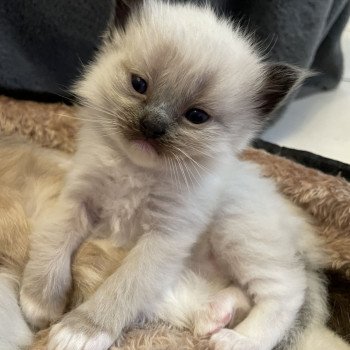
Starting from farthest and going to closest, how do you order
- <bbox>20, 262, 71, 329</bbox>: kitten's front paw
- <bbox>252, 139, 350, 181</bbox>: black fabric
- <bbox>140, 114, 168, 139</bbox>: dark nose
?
<bbox>252, 139, 350, 181</bbox>: black fabric → <bbox>20, 262, 71, 329</bbox>: kitten's front paw → <bbox>140, 114, 168, 139</bbox>: dark nose

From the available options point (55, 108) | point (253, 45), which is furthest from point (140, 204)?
point (55, 108)

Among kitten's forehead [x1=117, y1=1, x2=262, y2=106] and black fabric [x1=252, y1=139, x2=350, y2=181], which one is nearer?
kitten's forehead [x1=117, y1=1, x2=262, y2=106]

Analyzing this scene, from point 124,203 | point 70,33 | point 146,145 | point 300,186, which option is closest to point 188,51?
point 146,145

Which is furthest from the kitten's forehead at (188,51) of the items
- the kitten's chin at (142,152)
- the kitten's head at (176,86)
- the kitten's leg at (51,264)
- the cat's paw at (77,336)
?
the cat's paw at (77,336)

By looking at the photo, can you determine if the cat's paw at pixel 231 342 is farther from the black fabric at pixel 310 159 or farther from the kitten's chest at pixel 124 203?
the black fabric at pixel 310 159

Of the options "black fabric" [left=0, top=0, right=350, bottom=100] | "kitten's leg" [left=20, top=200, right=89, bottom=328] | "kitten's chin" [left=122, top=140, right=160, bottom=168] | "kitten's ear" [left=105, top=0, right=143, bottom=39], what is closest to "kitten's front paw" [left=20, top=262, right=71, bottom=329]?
"kitten's leg" [left=20, top=200, right=89, bottom=328]

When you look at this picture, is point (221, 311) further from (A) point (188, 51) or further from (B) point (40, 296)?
(A) point (188, 51)

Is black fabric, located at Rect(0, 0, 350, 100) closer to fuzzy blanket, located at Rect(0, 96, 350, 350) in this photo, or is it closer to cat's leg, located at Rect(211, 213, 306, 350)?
fuzzy blanket, located at Rect(0, 96, 350, 350)
